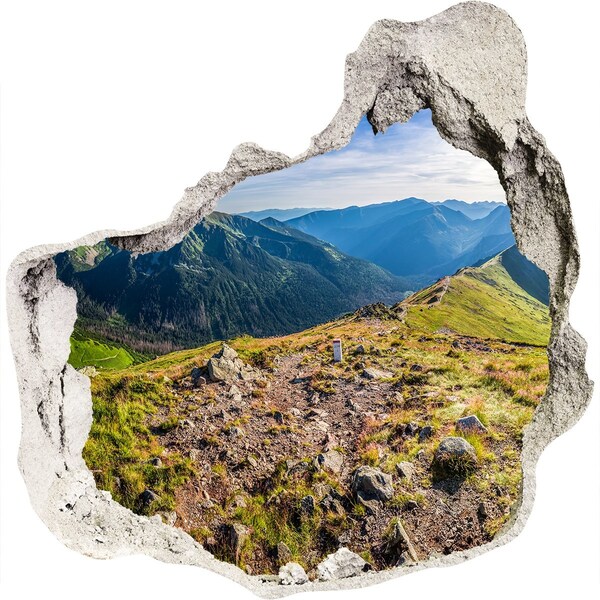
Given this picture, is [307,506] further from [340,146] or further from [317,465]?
[340,146]

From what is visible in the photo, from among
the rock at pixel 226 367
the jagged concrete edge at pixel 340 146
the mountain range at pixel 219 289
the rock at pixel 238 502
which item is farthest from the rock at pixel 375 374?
the mountain range at pixel 219 289

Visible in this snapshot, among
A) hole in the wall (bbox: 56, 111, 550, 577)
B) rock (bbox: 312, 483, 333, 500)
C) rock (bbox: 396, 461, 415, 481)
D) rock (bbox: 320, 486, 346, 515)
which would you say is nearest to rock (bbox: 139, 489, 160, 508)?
hole in the wall (bbox: 56, 111, 550, 577)

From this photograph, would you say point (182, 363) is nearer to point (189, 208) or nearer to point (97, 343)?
point (97, 343)

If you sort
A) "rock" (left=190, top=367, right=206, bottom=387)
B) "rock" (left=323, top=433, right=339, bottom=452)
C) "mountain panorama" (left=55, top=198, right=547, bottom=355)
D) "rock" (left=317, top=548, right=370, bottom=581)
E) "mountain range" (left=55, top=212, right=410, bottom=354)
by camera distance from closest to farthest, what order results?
"rock" (left=317, top=548, right=370, bottom=581) < "rock" (left=323, top=433, right=339, bottom=452) < "rock" (left=190, top=367, right=206, bottom=387) < "mountain range" (left=55, top=212, right=410, bottom=354) < "mountain panorama" (left=55, top=198, right=547, bottom=355)

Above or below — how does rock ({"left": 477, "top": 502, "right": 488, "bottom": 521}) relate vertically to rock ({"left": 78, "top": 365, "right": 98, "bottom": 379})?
below

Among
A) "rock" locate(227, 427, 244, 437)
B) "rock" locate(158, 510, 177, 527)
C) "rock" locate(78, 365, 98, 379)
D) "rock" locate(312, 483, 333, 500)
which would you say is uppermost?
"rock" locate(78, 365, 98, 379)

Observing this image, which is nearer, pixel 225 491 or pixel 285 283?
pixel 225 491

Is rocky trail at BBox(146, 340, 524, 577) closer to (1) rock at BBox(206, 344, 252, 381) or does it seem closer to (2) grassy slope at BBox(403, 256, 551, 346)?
(1) rock at BBox(206, 344, 252, 381)

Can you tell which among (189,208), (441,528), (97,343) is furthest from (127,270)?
(441,528)
